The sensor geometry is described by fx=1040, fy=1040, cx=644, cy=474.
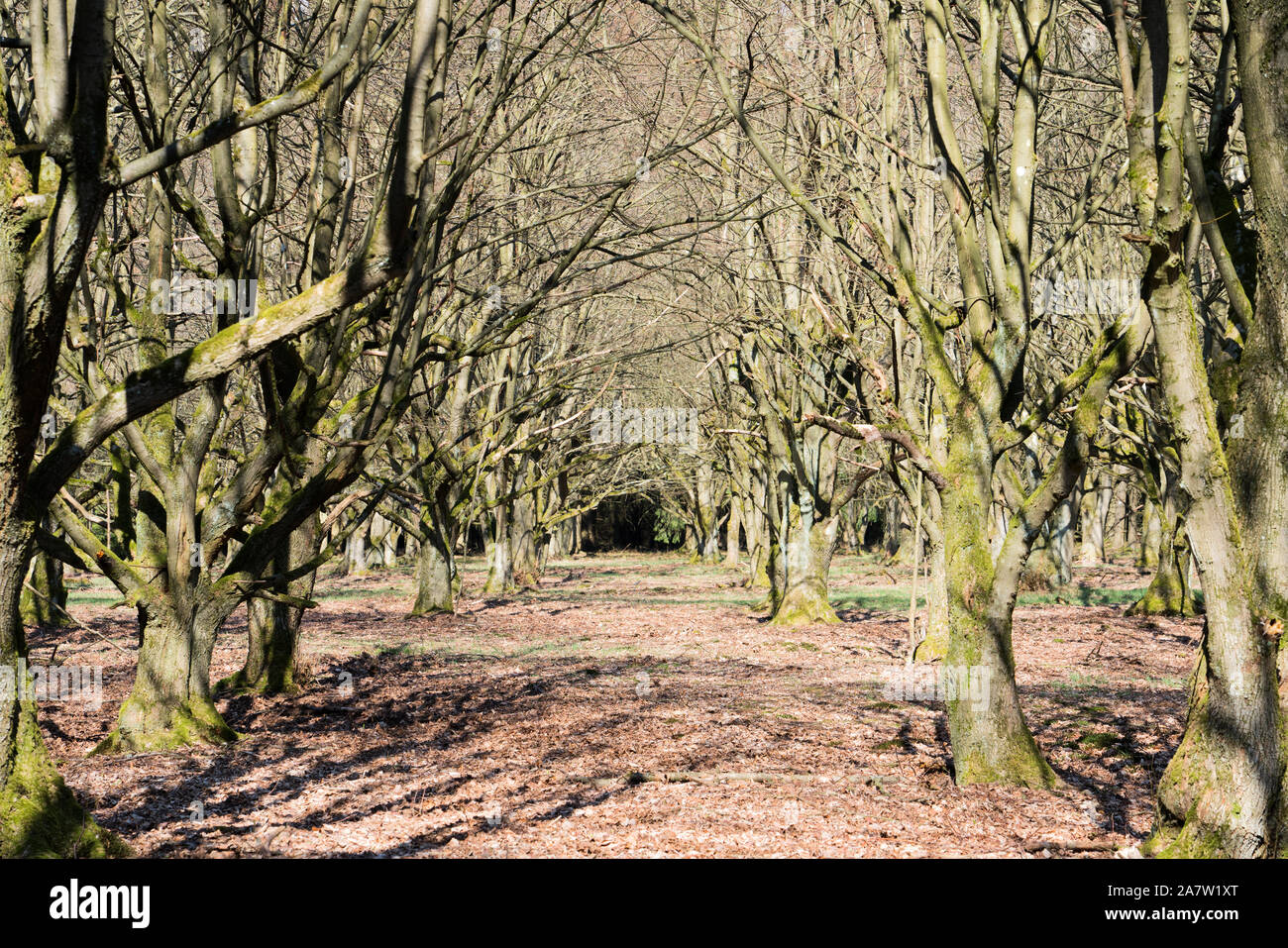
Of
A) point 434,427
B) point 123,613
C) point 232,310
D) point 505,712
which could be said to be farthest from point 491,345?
point 123,613

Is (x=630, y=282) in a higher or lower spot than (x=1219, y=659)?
higher

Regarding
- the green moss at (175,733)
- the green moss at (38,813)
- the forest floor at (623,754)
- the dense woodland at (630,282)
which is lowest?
the forest floor at (623,754)

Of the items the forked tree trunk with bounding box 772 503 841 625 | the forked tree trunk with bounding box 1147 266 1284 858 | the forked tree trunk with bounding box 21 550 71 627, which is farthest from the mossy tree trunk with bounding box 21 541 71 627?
the forked tree trunk with bounding box 1147 266 1284 858

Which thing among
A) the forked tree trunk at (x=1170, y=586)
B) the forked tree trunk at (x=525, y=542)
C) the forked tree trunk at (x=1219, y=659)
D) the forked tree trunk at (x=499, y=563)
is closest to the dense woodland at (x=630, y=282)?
the forked tree trunk at (x=1219, y=659)

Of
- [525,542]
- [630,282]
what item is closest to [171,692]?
[630,282]

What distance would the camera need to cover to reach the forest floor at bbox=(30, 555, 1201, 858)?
5.79 metres

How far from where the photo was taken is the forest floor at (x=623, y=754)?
A: 19.0 ft

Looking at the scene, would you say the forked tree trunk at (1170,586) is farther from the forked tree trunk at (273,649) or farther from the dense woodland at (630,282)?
the forked tree trunk at (273,649)

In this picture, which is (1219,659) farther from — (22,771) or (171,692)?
(171,692)

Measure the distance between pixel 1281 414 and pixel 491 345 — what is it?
7.08 metres

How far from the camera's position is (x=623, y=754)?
A: 8.09 m

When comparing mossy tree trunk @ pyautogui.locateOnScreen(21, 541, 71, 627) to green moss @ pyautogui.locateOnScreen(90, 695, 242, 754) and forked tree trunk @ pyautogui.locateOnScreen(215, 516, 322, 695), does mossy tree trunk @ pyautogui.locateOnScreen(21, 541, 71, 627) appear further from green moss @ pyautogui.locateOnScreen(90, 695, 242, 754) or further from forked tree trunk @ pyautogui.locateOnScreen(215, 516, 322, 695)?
green moss @ pyautogui.locateOnScreen(90, 695, 242, 754)

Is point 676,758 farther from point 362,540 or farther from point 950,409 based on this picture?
point 362,540

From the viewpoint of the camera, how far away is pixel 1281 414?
4.75 metres
